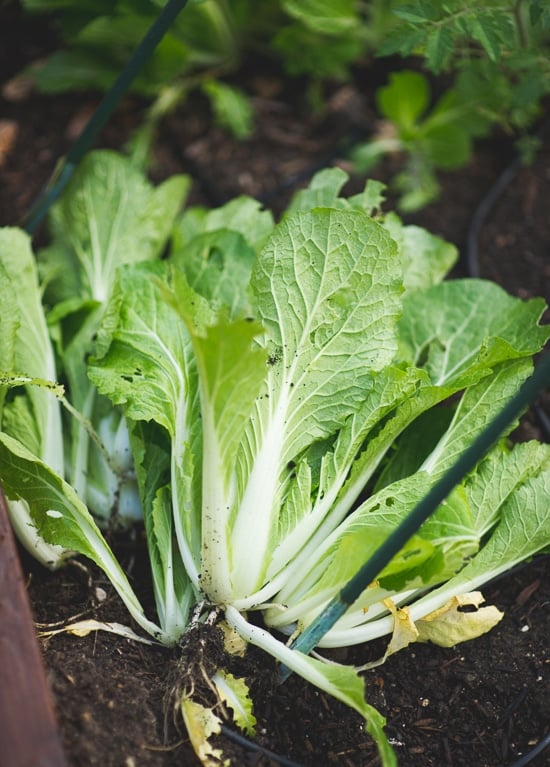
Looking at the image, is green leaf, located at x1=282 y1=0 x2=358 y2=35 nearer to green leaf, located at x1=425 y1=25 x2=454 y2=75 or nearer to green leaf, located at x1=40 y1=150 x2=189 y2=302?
green leaf, located at x1=40 y1=150 x2=189 y2=302

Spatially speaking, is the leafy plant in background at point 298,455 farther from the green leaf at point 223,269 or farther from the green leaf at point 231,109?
the green leaf at point 231,109

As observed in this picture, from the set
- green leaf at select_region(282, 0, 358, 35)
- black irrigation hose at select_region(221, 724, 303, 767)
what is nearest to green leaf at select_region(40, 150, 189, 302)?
green leaf at select_region(282, 0, 358, 35)

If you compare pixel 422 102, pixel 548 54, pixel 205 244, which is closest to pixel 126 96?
pixel 422 102

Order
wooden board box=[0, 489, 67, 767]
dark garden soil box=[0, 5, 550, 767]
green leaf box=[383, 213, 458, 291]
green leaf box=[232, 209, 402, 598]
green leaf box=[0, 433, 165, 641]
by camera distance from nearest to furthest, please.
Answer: wooden board box=[0, 489, 67, 767] < dark garden soil box=[0, 5, 550, 767] < green leaf box=[0, 433, 165, 641] < green leaf box=[232, 209, 402, 598] < green leaf box=[383, 213, 458, 291]

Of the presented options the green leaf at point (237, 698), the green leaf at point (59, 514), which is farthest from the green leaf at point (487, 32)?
the green leaf at point (237, 698)

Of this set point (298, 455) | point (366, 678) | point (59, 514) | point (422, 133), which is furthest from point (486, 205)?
point (59, 514)

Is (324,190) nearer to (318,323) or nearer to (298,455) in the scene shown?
(318,323)
